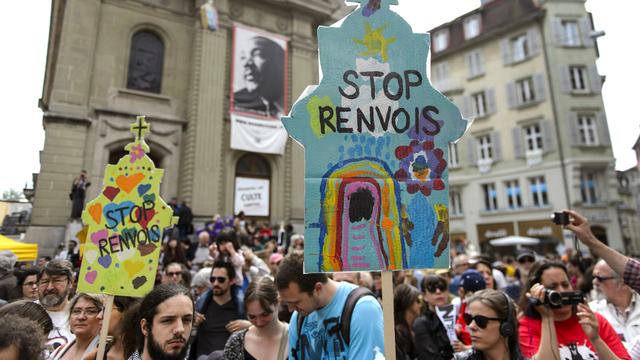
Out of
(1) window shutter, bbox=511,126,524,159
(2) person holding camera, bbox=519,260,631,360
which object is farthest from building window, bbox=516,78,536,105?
(2) person holding camera, bbox=519,260,631,360

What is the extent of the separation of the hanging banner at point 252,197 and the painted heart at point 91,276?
41.0 feet

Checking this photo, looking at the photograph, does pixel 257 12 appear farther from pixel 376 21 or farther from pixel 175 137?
pixel 376 21

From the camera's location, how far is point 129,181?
3.38m

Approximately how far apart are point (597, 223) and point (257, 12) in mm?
21255

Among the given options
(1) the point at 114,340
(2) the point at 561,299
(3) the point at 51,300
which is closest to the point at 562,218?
(2) the point at 561,299

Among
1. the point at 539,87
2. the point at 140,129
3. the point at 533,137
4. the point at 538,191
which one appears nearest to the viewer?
the point at 140,129

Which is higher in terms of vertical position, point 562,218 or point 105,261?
point 562,218

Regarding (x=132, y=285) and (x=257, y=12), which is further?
(x=257, y=12)

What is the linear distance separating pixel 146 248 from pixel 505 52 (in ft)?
90.1

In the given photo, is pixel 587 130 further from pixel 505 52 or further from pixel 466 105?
pixel 466 105

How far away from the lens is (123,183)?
3.37 m

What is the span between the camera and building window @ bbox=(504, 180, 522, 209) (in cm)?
2323

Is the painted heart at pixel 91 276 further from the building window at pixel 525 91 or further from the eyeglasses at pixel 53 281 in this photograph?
the building window at pixel 525 91

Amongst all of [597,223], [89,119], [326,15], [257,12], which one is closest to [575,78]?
[597,223]
